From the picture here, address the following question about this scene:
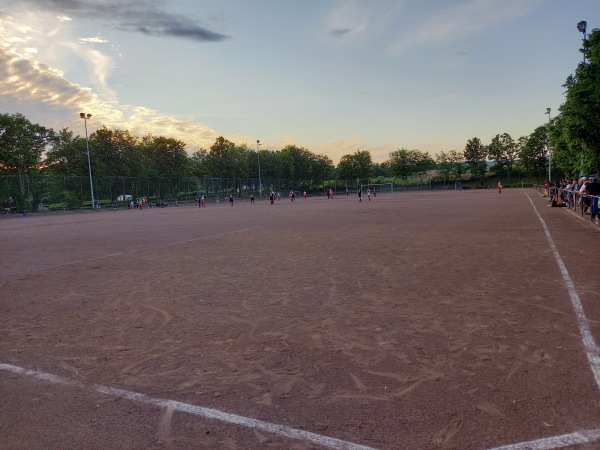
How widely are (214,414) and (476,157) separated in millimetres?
133913

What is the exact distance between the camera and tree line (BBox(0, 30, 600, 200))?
740 inches

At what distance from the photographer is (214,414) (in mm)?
3596

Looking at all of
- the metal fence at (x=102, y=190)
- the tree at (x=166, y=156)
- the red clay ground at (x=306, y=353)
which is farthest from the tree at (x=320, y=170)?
the red clay ground at (x=306, y=353)

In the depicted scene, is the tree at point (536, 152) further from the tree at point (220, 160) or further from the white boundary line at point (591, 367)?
the white boundary line at point (591, 367)

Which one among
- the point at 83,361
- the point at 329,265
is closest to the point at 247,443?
the point at 83,361

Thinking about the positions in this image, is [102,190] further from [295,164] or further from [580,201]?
[295,164]

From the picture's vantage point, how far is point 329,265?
10.3 m

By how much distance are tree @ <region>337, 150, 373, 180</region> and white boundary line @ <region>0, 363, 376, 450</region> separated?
399 ft

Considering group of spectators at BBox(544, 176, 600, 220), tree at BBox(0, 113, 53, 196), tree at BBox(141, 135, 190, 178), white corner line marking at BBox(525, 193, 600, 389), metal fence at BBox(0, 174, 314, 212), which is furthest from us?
tree at BBox(141, 135, 190, 178)

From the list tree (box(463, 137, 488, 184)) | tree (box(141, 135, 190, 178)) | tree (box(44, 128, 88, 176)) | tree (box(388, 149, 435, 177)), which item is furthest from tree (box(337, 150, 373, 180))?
tree (box(44, 128, 88, 176))

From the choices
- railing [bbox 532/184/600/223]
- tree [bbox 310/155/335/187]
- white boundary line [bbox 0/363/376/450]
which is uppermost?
tree [bbox 310/155/335/187]

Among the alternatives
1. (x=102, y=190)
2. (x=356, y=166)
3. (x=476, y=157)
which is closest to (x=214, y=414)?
(x=102, y=190)

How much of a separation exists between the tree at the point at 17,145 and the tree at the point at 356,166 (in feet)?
272

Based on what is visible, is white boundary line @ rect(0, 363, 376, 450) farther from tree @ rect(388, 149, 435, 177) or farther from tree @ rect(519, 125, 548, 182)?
tree @ rect(388, 149, 435, 177)
